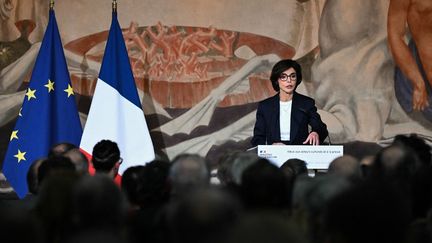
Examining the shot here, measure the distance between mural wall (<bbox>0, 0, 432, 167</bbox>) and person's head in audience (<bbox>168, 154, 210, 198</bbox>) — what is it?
5.57m

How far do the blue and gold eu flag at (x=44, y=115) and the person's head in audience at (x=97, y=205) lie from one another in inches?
234

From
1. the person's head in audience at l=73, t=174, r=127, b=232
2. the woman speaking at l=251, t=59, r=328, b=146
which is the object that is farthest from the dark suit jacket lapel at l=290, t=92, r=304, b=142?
the person's head in audience at l=73, t=174, r=127, b=232

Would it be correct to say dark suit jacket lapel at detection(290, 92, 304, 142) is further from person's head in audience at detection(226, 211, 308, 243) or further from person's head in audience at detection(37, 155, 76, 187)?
person's head in audience at detection(226, 211, 308, 243)

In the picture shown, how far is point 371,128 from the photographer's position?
34.7 ft

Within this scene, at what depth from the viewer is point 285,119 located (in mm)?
8617

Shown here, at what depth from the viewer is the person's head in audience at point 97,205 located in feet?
13.1

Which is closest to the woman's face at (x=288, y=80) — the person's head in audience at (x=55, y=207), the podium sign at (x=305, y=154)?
the podium sign at (x=305, y=154)

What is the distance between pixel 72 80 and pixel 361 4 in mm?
3610

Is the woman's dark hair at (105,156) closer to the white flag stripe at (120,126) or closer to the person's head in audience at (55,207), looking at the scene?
the person's head in audience at (55,207)

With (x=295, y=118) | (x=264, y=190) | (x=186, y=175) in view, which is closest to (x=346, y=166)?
(x=186, y=175)

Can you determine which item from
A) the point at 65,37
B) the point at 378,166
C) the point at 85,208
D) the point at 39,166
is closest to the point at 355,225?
the point at 85,208

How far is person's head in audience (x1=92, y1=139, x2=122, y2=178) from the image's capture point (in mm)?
6805

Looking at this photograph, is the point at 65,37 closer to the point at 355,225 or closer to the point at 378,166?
the point at 378,166

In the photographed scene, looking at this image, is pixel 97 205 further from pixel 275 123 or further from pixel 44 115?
pixel 44 115
